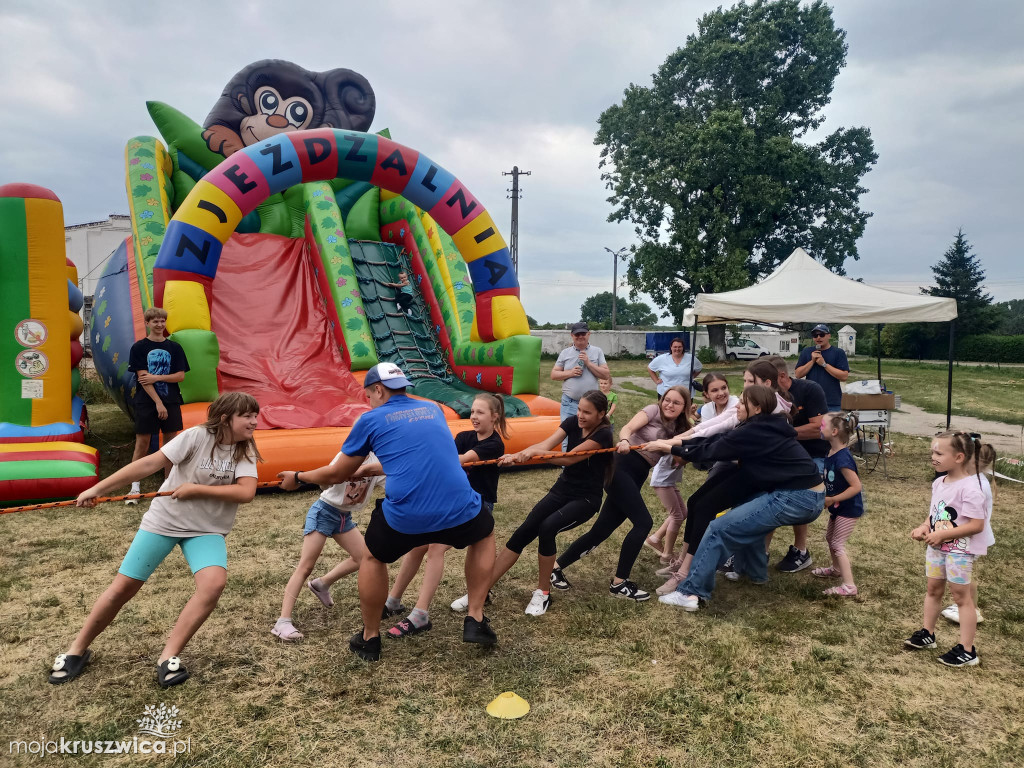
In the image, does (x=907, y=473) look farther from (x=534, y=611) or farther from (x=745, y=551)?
(x=534, y=611)

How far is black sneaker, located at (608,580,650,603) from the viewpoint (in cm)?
435

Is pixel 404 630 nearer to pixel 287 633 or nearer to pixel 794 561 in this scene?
pixel 287 633

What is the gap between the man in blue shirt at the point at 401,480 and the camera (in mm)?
3195

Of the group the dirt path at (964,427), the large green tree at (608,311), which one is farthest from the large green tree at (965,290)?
the large green tree at (608,311)

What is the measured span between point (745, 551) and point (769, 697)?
1482 millimetres

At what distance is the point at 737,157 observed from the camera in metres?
23.7

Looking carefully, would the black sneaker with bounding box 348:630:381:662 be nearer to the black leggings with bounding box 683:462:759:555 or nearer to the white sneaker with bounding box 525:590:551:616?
the white sneaker with bounding box 525:590:551:616

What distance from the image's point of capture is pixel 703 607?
4234 mm

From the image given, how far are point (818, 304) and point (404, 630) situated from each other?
7.46 metres

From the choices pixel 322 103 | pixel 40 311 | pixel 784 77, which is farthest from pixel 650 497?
pixel 784 77

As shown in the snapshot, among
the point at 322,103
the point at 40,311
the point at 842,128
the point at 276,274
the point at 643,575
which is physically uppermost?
the point at 842,128

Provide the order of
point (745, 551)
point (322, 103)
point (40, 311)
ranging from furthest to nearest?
point (322, 103) → point (40, 311) → point (745, 551)

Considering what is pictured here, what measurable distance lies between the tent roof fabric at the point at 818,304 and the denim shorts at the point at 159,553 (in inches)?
294

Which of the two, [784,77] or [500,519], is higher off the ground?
[784,77]
